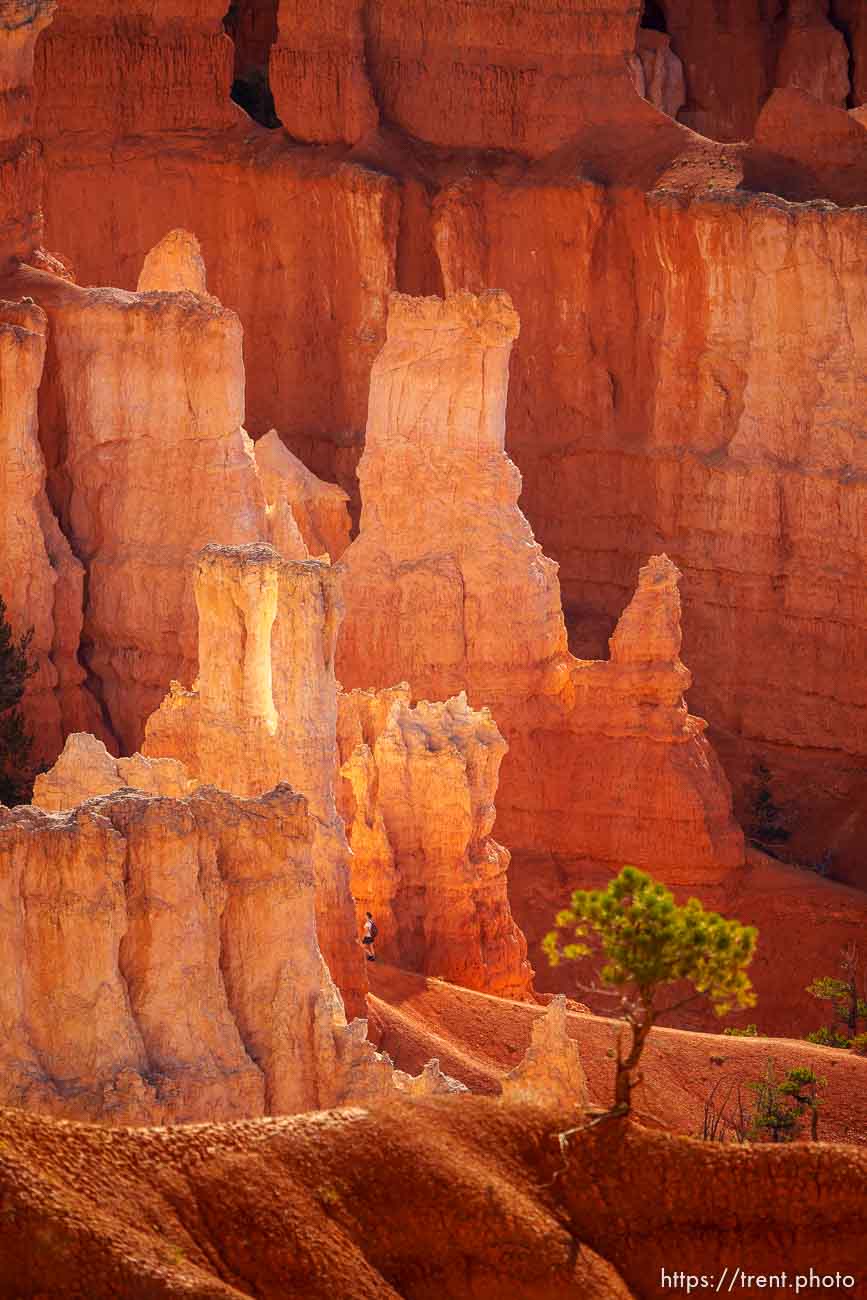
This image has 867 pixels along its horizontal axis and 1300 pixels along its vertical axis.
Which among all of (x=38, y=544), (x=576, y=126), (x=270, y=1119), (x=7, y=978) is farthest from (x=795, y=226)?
(x=270, y=1119)

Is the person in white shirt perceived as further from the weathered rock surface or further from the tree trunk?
the weathered rock surface

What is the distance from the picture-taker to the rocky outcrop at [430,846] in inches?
1261

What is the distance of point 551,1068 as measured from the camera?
85.1ft

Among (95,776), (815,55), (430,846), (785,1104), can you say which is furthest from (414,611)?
(815,55)

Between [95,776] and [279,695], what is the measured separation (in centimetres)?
189

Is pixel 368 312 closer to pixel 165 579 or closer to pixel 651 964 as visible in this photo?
pixel 165 579

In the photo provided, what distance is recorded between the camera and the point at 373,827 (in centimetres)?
3192

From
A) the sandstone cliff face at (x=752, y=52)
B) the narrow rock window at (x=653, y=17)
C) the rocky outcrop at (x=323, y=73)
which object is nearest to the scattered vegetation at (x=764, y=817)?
the rocky outcrop at (x=323, y=73)

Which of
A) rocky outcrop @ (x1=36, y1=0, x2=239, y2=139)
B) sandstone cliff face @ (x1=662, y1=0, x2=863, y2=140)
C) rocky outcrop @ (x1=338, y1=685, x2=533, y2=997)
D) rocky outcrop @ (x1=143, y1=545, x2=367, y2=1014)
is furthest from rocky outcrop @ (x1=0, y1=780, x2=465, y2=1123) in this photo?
sandstone cliff face @ (x1=662, y1=0, x2=863, y2=140)

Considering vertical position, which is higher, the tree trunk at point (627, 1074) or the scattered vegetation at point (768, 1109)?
the tree trunk at point (627, 1074)

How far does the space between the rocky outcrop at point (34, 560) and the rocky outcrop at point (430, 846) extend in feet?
15.9

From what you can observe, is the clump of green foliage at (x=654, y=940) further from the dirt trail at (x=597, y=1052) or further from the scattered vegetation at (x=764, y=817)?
the scattered vegetation at (x=764, y=817)

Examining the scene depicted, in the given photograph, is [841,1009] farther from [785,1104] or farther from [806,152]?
[806,152]

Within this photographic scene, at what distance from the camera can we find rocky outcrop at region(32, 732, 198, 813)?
2872cm
